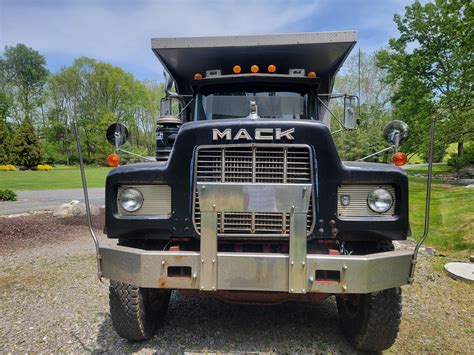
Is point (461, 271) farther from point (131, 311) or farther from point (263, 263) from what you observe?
point (131, 311)

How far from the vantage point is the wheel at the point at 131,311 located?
3105 millimetres

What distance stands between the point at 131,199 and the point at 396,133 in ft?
8.72

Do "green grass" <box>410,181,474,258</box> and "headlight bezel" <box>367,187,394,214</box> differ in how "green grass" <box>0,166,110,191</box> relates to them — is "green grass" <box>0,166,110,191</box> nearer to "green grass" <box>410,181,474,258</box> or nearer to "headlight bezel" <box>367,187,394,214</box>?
"green grass" <box>410,181,474,258</box>

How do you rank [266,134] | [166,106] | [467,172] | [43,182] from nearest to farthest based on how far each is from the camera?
[266,134] → [166,106] → [43,182] → [467,172]

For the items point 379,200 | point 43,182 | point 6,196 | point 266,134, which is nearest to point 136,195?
point 266,134

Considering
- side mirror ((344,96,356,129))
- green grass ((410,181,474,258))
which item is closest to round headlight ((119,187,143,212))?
side mirror ((344,96,356,129))

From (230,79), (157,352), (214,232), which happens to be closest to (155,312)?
(157,352)

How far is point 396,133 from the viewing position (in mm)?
3584

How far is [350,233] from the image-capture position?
2.81 metres

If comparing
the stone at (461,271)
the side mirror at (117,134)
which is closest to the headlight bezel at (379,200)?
the side mirror at (117,134)

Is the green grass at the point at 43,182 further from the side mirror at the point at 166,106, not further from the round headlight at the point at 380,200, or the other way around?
the round headlight at the point at 380,200

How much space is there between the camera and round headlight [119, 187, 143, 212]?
2.92m

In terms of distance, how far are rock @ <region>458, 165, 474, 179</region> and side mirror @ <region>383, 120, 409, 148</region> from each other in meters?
25.2

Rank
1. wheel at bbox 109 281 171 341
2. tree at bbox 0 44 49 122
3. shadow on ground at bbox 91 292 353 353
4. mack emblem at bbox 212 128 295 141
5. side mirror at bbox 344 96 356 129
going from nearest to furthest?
mack emblem at bbox 212 128 295 141 < wheel at bbox 109 281 171 341 < shadow on ground at bbox 91 292 353 353 < side mirror at bbox 344 96 356 129 < tree at bbox 0 44 49 122
